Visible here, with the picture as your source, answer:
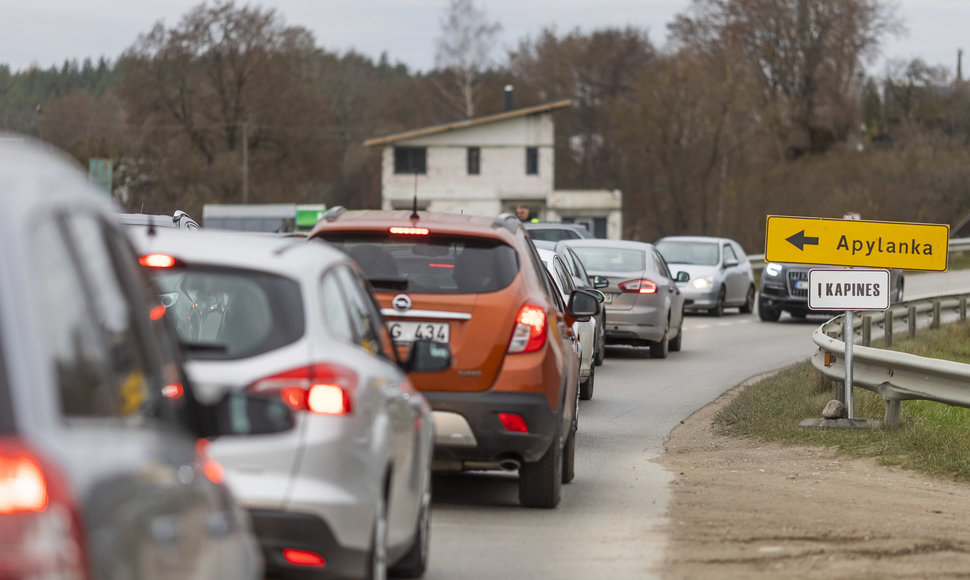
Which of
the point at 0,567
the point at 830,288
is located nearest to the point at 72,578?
the point at 0,567

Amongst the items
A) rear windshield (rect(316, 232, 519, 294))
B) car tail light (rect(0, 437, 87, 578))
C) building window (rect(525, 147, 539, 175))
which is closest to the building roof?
building window (rect(525, 147, 539, 175))

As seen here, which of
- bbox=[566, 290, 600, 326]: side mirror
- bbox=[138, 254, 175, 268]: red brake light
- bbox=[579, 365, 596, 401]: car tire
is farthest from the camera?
bbox=[579, 365, 596, 401]: car tire

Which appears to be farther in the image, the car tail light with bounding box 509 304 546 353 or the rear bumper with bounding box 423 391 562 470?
the car tail light with bounding box 509 304 546 353

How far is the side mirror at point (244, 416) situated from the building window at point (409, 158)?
72.8m

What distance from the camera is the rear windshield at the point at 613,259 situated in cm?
2181

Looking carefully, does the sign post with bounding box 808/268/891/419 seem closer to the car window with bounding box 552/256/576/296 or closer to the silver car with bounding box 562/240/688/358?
the car window with bounding box 552/256/576/296

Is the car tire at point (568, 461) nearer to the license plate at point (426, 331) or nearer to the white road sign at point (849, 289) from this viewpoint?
the license plate at point (426, 331)

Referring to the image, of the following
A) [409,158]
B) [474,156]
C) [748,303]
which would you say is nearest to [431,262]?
[748,303]

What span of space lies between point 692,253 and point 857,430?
62.0ft

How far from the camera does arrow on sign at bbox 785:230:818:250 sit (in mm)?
13973

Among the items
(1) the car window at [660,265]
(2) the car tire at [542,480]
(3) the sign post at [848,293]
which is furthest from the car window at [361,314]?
(1) the car window at [660,265]

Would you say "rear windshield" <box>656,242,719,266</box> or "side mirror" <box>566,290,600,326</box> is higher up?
"side mirror" <box>566,290,600,326</box>

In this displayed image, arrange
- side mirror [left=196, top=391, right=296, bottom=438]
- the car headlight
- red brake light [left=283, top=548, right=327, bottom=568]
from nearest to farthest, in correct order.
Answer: side mirror [left=196, top=391, right=296, bottom=438], red brake light [left=283, top=548, right=327, bottom=568], the car headlight

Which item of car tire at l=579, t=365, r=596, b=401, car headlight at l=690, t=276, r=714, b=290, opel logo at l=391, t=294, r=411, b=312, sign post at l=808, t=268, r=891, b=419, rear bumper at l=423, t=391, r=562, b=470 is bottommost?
car tire at l=579, t=365, r=596, b=401
